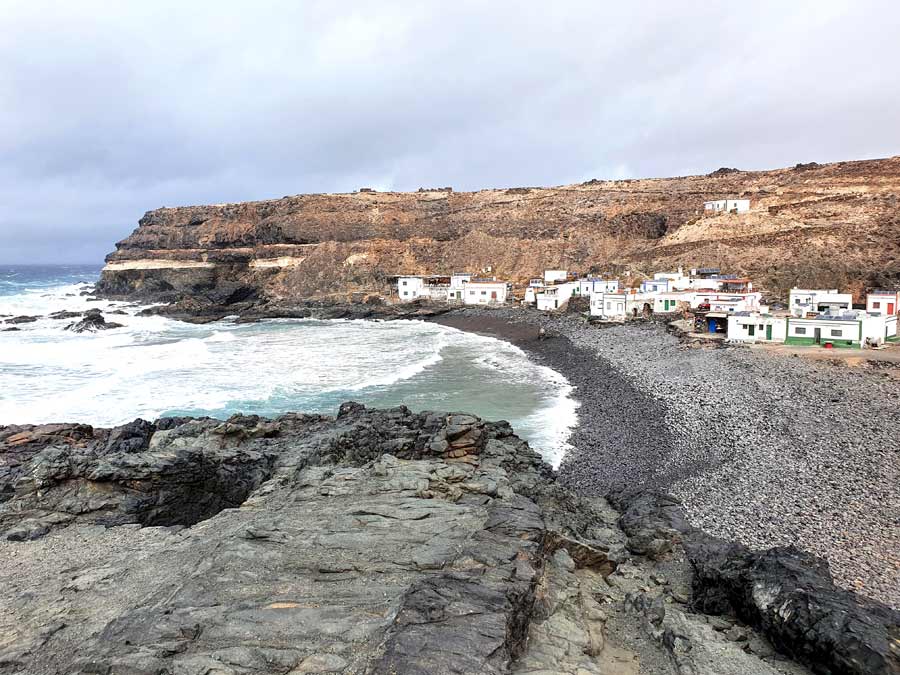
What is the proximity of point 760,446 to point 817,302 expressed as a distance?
2802cm

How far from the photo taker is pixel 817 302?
127ft

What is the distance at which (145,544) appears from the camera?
1028 centimetres

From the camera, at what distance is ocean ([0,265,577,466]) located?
2358 cm

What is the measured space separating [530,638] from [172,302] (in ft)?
259

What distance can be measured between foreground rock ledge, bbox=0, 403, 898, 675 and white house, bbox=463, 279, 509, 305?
158 ft

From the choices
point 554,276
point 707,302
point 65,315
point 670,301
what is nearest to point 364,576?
point 707,302

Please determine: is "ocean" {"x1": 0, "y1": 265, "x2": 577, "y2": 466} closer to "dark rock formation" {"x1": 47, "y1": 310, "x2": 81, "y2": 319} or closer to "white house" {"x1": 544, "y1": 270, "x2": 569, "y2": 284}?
"dark rock formation" {"x1": 47, "y1": 310, "x2": 81, "y2": 319}

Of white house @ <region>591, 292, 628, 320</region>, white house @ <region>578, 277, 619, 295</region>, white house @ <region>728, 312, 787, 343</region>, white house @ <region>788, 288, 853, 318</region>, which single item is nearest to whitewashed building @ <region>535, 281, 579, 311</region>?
white house @ <region>578, 277, 619, 295</region>

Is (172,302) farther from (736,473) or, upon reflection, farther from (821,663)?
(821,663)

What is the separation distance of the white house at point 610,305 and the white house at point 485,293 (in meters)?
15.3

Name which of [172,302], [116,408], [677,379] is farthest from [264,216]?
[677,379]

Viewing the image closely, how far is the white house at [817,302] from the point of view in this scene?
119ft

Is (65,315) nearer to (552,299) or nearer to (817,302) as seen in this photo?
(552,299)

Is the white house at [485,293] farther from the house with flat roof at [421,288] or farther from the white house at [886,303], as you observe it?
the white house at [886,303]
